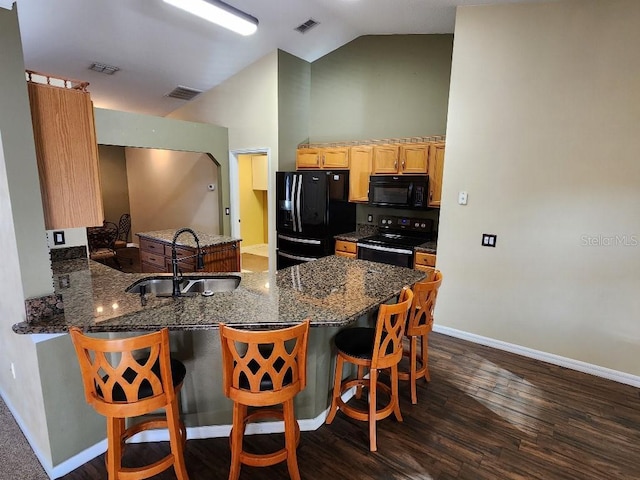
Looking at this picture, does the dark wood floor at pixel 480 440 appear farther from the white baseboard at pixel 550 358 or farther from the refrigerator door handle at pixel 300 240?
the refrigerator door handle at pixel 300 240

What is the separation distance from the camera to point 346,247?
15.1 ft

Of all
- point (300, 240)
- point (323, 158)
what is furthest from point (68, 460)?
point (323, 158)

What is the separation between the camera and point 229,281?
2.52 metres

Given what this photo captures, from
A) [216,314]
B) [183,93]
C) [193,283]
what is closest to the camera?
[216,314]

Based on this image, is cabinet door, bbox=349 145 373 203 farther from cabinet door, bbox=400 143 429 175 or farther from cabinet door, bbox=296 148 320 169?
cabinet door, bbox=296 148 320 169

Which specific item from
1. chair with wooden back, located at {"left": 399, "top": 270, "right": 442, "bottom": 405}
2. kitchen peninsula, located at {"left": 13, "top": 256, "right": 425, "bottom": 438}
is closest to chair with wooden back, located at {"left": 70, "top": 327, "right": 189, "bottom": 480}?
kitchen peninsula, located at {"left": 13, "top": 256, "right": 425, "bottom": 438}

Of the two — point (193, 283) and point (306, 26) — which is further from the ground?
point (306, 26)

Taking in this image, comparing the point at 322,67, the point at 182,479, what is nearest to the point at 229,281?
the point at 182,479

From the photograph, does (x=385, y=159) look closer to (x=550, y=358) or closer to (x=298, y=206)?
(x=298, y=206)

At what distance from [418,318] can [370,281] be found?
0.41 meters

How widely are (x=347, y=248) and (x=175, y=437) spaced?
10.5 feet

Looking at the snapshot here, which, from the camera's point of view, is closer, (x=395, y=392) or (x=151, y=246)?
(x=395, y=392)

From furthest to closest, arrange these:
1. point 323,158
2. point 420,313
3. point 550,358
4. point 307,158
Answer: point 307,158 → point 323,158 → point 550,358 → point 420,313

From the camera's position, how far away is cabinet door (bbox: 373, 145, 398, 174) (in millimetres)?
4266
